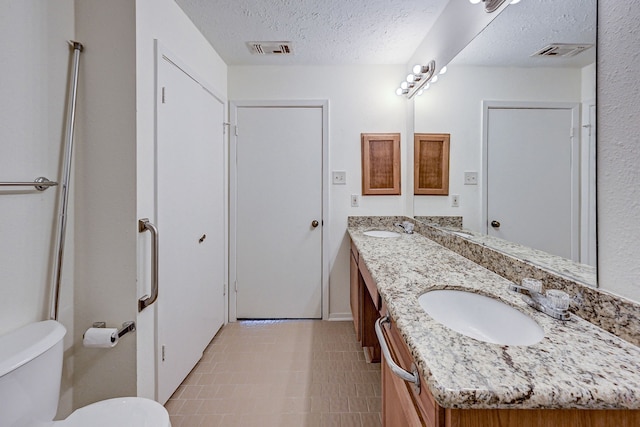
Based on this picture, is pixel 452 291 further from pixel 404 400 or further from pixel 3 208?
pixel 3 208

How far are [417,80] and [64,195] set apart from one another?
91.4 inches

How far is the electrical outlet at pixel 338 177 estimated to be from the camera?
2564 millimetres

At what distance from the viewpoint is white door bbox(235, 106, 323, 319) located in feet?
8.34

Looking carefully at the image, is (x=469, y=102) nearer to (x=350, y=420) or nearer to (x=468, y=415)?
(x=468, y=415)

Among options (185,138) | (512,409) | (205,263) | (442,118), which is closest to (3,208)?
(185,138)

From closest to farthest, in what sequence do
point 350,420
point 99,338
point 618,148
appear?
point 618,148 < point 99,338 < point 350,420

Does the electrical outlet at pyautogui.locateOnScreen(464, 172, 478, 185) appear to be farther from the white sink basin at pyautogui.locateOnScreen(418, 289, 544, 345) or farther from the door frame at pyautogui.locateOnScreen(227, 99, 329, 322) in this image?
the door frame at pyautogui.locateOnScreen(227, 99, 329, 322)

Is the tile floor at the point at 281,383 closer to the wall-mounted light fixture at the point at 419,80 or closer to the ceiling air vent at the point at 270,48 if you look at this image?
the wall-mounted light fixture at the point at 419,80

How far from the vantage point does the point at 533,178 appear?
43.1 inches

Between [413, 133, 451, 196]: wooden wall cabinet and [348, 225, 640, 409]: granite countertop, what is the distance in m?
1.07

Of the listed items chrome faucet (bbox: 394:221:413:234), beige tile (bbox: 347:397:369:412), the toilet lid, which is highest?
chrome faucet (bbox: 394:221:413:234)

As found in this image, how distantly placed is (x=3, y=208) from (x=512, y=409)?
1.57m

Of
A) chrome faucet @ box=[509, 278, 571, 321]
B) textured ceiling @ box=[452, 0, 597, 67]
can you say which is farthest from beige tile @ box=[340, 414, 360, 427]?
textured ceiling @ box=[452, 0, 597, 67]

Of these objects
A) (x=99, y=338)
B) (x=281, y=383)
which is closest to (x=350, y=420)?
(x=281, y=383)
